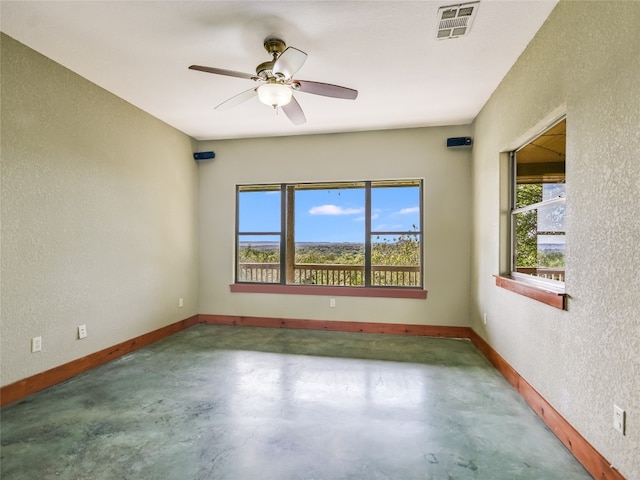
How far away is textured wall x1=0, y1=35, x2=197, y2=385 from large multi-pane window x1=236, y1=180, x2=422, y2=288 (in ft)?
3.90

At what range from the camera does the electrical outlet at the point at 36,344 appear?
253 centimetres

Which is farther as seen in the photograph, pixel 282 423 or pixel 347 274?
pixel 347 274

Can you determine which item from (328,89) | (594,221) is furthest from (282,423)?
(328,89)

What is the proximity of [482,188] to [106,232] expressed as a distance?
4.12 metres

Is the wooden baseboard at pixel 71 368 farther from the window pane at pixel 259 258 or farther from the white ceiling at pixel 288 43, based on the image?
the white ceiling at pixel 288 43

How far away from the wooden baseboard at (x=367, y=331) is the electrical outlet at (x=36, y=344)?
0.21 meters

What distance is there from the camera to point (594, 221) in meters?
1.72

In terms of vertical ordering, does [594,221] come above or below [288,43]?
below

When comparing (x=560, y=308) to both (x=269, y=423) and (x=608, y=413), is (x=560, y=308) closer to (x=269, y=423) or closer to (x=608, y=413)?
(x=608, y=413)

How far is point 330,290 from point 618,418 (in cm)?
322

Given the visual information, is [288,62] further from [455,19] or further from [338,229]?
[338,229]

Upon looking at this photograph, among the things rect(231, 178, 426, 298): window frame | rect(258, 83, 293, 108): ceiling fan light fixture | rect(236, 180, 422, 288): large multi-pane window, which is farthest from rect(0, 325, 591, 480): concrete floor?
rect(258, 83, 293, 108): ceiling fan light fixture

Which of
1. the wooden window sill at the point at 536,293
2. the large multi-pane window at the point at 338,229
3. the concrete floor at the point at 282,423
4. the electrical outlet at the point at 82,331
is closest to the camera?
the concrete floor at the point at 282,423

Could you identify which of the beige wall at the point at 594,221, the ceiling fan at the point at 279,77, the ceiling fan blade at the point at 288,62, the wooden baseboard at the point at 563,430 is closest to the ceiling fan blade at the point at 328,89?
the ceiling fan at the point at 279,77
